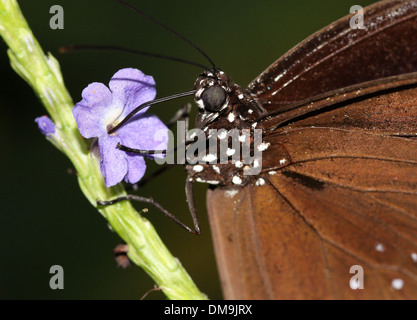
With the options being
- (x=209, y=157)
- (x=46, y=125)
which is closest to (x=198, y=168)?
(x=209, y=157)

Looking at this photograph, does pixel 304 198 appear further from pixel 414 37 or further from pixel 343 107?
pixel 414 37

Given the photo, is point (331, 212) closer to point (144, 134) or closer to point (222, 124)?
point (222, 124)

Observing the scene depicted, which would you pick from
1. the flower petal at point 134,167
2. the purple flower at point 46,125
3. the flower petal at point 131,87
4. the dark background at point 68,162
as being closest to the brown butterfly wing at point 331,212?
the flower petal at point 134,167

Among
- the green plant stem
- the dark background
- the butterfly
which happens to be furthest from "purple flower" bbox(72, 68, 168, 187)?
the dark background

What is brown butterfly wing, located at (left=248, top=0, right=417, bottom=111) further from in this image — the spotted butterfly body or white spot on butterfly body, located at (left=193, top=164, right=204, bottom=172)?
white spot on butterfly body, located at (left=193, top=164, right=204, bottom=172)

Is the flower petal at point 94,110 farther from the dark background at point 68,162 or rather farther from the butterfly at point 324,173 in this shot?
the dark background at point 68,162

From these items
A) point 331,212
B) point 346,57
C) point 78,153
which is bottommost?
point 331,212
